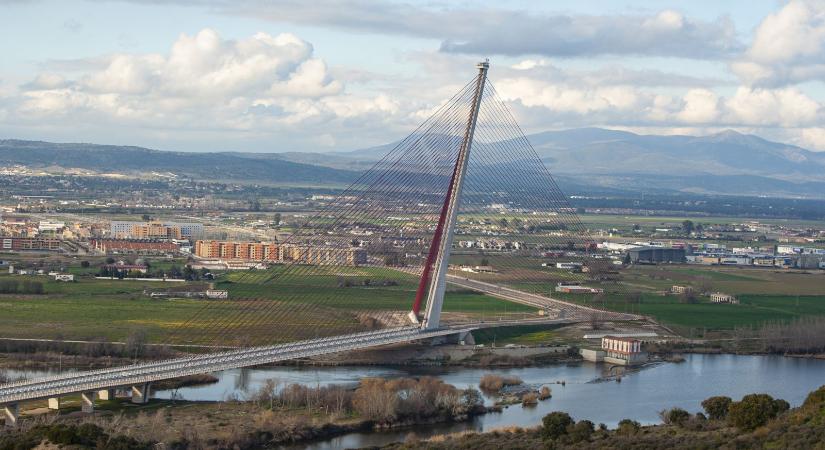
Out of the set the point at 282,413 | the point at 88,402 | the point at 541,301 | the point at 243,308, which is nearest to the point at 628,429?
the point at 282,413

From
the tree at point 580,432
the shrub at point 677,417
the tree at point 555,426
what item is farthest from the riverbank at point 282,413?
the tree at point 580,432

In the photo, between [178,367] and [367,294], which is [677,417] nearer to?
[178,367]

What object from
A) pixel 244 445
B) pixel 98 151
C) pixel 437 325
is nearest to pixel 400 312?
pixel 437 325

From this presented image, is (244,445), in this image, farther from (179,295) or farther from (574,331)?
(179,295)

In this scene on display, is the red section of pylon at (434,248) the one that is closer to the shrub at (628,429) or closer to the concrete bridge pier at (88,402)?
the concrete bridge pier at (88,402)

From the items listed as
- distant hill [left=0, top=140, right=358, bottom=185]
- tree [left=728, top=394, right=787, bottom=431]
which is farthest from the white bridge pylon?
distant hill [left=0, top=140, right=358, bottom=185]

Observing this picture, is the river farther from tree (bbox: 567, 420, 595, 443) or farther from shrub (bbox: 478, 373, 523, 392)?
tree (bbox: 567, 420, 595, 443)
